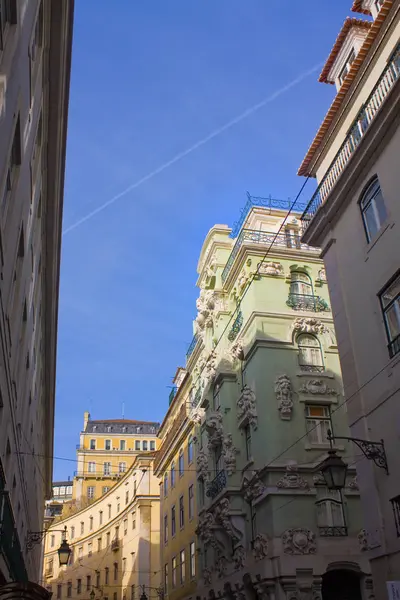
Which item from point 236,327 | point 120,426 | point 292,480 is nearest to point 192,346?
point 236,327

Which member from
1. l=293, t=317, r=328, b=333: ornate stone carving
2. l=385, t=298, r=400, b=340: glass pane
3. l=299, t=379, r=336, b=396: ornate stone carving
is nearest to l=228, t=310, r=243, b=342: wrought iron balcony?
l=293, t=317, r=328, b=333: ornate stone carving

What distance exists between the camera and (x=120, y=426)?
10025 cm

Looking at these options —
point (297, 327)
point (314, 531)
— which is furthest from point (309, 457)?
point (297, 327)

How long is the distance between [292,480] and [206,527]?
8427mm

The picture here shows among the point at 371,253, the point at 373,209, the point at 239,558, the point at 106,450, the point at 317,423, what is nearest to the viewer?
the point at 371,253

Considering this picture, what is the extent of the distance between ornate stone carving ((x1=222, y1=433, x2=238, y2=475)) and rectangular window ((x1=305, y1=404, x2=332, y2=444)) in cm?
Answer: 400

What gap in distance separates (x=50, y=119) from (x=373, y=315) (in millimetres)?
9982

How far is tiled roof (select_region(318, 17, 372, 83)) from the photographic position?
755 inches

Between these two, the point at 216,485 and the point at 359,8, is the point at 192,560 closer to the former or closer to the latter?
the point at 216,485

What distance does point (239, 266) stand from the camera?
30.6m

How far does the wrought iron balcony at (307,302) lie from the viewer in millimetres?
28891

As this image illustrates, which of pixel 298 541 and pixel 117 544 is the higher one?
pixel 117 544

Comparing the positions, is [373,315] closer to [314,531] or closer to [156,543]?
[314,531]

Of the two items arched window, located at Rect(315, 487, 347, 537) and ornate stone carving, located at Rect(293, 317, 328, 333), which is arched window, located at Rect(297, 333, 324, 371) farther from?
arched window, located at Rect(315, 487, 347, 537)
